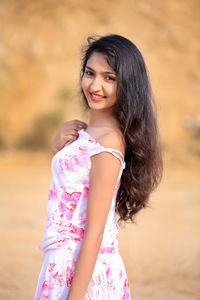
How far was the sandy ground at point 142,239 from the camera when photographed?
4.32m

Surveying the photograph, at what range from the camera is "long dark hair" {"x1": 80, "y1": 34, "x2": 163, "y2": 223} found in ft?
5.40

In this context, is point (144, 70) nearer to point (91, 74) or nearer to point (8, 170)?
point (91, 74)

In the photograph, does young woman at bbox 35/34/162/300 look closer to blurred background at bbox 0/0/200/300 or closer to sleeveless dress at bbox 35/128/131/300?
sleeveless dress at bbox 35/128/131/300

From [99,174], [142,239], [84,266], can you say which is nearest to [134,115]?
[99,174]

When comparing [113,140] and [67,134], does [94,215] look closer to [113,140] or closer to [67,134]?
[113,140]

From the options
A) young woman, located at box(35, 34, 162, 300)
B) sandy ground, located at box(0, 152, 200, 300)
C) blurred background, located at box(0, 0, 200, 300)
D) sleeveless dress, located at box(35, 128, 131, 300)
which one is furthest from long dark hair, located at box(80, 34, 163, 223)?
sandy ground, located at box(0, 152, 200, 300)

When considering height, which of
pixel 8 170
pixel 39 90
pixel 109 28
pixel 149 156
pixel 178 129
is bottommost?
pixel 149 156

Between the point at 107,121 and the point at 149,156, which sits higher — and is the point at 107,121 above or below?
above

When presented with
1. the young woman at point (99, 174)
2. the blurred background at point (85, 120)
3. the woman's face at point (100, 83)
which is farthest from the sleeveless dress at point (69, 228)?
the blurred background at point (85, 120)

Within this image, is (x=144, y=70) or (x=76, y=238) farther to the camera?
(x=144, y=70)

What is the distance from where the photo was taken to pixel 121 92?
5.43 feet

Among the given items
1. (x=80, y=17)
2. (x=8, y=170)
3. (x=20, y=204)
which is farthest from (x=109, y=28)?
(x=20, y=204)

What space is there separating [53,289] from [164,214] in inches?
221

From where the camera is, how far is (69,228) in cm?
158
